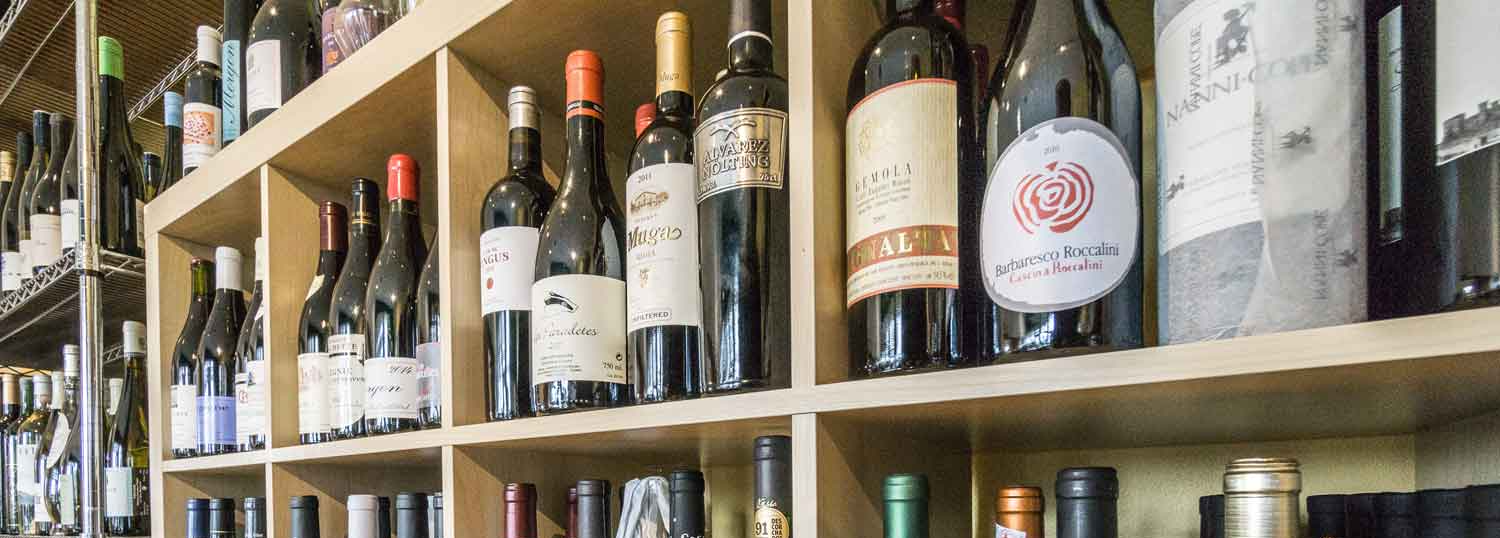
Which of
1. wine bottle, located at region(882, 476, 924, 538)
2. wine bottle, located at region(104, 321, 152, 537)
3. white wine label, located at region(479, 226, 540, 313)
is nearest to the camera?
wine bottle, located at region(882, 476, 924, 538)

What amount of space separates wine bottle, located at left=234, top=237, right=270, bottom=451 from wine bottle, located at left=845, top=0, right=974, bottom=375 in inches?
31.2

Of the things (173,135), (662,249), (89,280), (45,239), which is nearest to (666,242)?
(662,249)

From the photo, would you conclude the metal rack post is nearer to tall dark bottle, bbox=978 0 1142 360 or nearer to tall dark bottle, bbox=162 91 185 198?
tall dark bottle, bbox=162 91 185 198

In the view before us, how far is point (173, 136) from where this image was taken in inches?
61.6

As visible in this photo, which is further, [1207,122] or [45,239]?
[45,239]

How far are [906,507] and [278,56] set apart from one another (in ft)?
3.15

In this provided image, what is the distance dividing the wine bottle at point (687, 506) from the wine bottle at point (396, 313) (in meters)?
0.35

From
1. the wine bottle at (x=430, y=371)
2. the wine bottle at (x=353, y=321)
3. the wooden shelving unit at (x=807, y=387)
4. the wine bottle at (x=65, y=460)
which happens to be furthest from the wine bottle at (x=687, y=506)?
the wine bottle at (x=65, y=460)

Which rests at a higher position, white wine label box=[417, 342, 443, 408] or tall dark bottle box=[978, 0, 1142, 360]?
tall dark bottle box=[978, 0, 1142, 360]

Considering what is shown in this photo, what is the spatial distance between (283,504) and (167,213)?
51 centimetres

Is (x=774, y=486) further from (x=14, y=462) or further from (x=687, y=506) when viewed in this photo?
(x=14, y=462)

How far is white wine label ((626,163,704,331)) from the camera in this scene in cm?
63

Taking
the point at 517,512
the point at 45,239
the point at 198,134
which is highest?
the point at 198,134

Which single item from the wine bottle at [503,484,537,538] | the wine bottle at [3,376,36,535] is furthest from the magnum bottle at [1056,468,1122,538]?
the wine bottle at [3,376,36,535]
